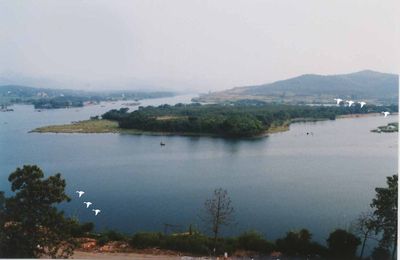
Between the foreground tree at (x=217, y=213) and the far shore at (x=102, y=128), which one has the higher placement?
the far shore at (x=102, y=128)

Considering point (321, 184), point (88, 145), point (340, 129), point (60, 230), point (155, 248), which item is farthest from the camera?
point (340, 129)

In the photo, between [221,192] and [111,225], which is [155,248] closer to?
[111,225]

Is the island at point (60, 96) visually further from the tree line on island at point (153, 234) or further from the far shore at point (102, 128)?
the tree line on island at point (153, 234)

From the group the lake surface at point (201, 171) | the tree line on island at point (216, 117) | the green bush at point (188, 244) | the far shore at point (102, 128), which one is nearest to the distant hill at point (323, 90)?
the tree line on island at point (216, 117)

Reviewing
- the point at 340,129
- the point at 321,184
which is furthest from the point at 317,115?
the point at 321,184

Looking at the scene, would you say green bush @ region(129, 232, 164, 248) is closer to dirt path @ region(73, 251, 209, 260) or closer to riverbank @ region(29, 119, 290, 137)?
dirt path @ region(73, 251, 209, 260)

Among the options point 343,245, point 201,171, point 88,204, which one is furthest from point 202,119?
point 343,245

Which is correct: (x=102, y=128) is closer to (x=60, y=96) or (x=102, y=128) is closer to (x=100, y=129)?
(x=100, y=129)
